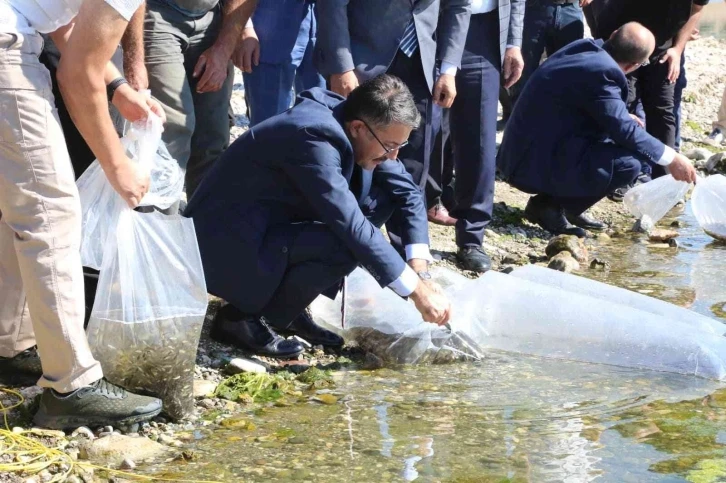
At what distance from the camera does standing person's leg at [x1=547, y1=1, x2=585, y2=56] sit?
23.6 ft

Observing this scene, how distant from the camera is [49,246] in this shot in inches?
122

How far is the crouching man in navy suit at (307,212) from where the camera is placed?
3.81m

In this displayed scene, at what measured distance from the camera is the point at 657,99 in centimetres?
725

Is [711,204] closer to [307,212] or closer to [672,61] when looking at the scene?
[672,61]

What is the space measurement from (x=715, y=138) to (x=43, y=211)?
790 centimetres

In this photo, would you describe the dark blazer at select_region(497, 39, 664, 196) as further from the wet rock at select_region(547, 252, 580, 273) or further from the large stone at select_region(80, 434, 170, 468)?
the large stone at select_region(80, 434, 170, 468)

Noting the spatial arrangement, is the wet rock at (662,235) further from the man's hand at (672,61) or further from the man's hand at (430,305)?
the man's hand at (430,305)

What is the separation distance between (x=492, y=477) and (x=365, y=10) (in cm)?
258

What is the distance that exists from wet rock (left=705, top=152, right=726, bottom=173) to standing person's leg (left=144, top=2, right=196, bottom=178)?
5608 millimetres

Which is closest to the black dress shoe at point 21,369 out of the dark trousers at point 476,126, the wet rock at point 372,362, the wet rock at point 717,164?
the wet rock at point 372,362

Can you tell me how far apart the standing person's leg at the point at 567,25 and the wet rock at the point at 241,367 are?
408 cm

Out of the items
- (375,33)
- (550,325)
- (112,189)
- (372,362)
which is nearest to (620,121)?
(375,33)

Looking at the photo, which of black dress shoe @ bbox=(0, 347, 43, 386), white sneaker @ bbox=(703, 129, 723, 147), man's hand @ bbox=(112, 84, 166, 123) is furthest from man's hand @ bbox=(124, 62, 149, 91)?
white sneaker @ bbox=(703, 129, 723, 147)

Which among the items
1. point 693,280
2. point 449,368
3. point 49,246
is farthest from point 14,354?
point 693,280
